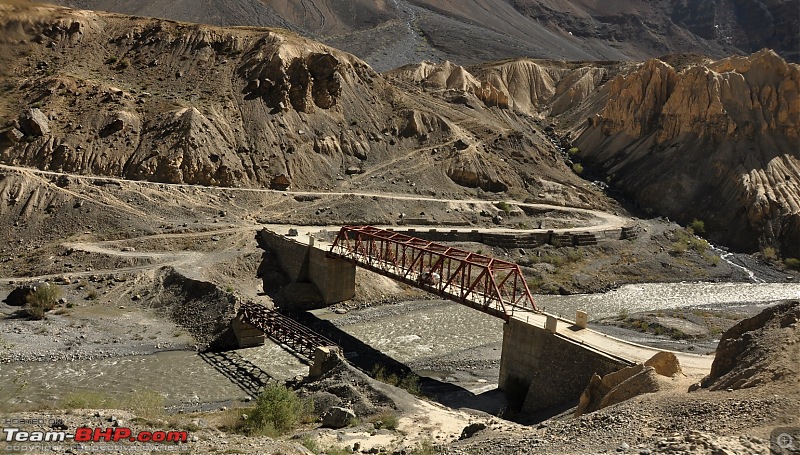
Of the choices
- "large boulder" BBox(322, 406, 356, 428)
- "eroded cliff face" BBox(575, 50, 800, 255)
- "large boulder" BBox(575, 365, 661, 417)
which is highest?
"eroded cliff face" BBox(575, 50, 800, 255)

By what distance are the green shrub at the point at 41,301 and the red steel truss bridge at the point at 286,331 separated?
37.6 feet

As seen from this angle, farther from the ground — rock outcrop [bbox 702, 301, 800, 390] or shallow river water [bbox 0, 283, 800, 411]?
rock outcrop [bbox 702, 301, 800, 390]

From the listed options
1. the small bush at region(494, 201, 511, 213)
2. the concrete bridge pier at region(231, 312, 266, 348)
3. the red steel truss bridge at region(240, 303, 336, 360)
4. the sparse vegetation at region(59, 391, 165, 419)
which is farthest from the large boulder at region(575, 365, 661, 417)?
the small bush at region(494, 201, 511, 213)

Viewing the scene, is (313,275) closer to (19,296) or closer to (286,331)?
(286,331)

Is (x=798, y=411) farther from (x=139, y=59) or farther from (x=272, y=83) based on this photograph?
(x=139, y=59)

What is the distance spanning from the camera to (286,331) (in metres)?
38.3

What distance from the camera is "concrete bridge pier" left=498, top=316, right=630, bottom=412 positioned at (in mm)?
28781

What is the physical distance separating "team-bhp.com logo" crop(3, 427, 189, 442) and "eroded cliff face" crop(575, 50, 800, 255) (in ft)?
208

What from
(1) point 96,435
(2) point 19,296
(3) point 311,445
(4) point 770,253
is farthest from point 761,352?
(4) point 770,253

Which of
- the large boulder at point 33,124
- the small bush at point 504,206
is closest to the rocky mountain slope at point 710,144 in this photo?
the small bush at point 504,206

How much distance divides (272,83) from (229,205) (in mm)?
18668

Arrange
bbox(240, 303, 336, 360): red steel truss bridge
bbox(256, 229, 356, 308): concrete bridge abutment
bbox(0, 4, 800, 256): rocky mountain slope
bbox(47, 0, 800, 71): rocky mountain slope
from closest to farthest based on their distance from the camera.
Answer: bbox(240, 303, 336, 360): red steel truss bridge < bbox(256, 229, 356, 308): concrete bridge abutment < bbox(0, 4, 800, 256): rocky mountain slope < bbox(47, 0, 800, 71): rocky mountain slope

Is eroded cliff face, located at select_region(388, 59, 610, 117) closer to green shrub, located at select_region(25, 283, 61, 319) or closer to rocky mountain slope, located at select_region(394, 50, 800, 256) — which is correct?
rocky mountain slope, located at select_region(394, 50, 800, 256)

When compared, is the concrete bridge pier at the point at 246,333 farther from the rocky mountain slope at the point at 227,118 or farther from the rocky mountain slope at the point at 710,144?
the rocky mountain slope at the point at 710,144
